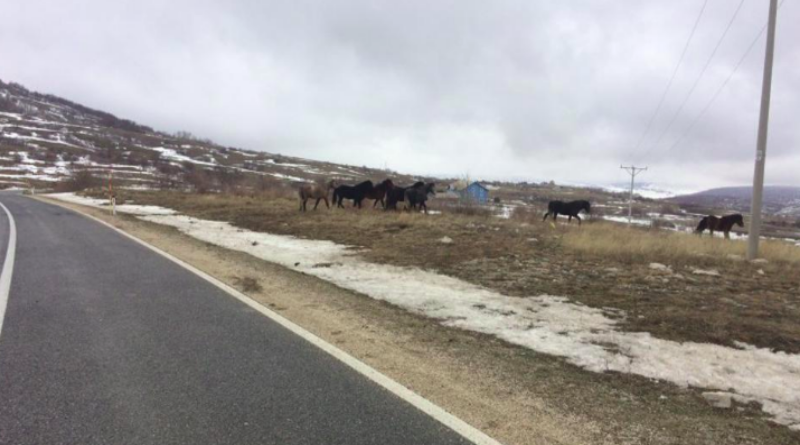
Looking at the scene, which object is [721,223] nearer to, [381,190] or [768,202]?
[381,190]

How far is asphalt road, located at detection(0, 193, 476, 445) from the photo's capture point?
3.65 metres

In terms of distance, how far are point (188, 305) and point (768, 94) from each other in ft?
50.4

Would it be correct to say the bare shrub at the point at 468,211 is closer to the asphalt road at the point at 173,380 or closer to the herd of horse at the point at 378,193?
the herd of horse at the point at 378,193

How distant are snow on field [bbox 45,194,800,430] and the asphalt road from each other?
2476mm

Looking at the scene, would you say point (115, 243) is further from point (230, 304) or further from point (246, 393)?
point (246, 393)

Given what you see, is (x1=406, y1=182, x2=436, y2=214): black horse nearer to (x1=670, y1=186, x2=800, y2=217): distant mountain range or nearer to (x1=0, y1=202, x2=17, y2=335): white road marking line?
(x1=0, y1=202, x2=17, y2=335): white road marking line

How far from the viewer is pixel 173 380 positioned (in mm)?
4527

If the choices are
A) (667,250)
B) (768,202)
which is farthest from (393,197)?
(768,202)

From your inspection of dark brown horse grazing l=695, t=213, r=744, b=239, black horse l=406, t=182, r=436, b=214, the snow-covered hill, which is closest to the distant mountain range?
dark brown horse grazing l=695, t=213, r=744, b=239

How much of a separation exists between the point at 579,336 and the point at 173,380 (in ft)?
15.3

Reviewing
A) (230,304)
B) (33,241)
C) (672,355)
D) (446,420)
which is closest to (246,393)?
(446,420)

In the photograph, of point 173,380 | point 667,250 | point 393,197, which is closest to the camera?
point 173,380

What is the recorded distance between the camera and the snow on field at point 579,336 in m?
4.97

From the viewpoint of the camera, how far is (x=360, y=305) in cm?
782
